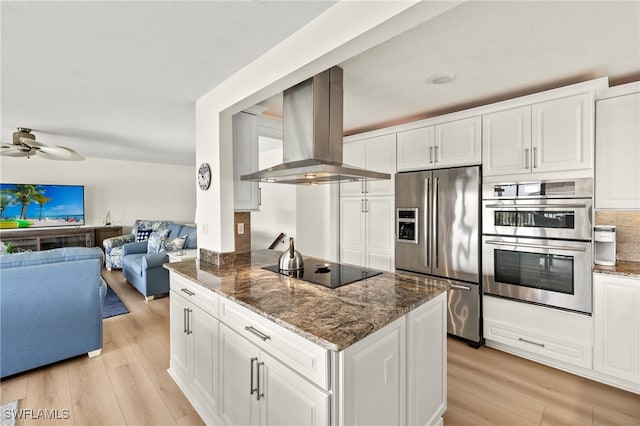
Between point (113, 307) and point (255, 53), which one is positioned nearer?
point (255, 53)

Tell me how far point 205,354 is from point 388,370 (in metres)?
1.17

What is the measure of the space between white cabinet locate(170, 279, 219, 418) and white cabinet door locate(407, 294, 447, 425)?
3.60ft

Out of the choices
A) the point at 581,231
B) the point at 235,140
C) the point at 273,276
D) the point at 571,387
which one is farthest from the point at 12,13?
the point at 571,387

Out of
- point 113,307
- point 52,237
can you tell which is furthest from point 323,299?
point 52,237

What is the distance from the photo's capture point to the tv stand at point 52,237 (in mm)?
5051

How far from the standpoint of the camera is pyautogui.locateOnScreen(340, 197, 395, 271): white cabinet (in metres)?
3.32

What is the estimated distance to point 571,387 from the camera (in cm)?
215

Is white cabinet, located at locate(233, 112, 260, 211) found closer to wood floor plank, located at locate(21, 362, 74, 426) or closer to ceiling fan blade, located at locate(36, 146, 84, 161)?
wood floor plank, located at locate(21, 362, 74, 426)

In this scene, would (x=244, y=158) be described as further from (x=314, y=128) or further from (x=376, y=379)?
(x=376, y=379)

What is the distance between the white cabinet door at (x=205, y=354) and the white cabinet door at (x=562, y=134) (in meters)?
2.76

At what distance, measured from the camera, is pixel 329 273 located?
2.02 metres

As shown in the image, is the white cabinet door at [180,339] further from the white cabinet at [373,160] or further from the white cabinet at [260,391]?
the white cabinet at [373,160]

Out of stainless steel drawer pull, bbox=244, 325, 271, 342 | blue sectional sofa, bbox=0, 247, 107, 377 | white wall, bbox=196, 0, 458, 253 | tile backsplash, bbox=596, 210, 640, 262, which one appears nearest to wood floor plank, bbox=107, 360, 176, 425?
blue sectional sofa, bbox=0, 247, 107, 377

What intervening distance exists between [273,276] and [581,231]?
7.70ft
